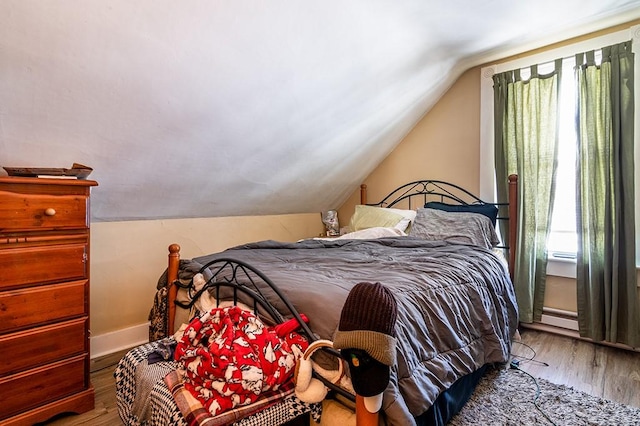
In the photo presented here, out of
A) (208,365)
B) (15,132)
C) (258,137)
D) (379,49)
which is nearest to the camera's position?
(208,365)

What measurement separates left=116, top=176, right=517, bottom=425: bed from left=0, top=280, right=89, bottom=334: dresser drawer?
40cm

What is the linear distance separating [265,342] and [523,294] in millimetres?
2443

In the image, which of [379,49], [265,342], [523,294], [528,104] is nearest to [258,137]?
[379,49]

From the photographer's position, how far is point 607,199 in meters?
2.47

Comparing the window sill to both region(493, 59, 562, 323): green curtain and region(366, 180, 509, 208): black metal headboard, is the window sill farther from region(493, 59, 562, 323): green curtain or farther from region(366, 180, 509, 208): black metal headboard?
region(366, 180, 509, 208): black metal headboard

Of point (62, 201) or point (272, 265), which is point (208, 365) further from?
point (62, 201)

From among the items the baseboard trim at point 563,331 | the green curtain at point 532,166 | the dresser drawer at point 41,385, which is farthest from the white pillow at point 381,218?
the dresser drawer at point 41,385

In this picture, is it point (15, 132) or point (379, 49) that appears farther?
point (379, 49)

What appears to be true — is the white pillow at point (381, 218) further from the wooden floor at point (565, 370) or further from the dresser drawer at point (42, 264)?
the dresser drawer at point (42, 264)

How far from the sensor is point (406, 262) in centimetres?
197

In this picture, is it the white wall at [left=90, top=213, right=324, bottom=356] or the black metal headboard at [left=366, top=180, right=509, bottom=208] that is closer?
the white wall at [left=90, top=213, right=324, bottom=356]

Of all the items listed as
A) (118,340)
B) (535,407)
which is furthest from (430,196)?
(118,340)

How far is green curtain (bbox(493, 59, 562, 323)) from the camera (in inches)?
108

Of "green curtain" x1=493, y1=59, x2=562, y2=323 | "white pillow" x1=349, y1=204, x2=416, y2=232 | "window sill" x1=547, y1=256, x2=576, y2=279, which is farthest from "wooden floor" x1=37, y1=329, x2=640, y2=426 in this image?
"white pillow" x1=349, y1=204, x2=416, y2=232
